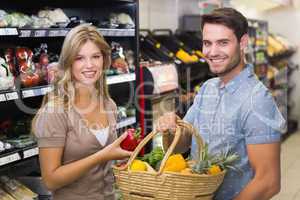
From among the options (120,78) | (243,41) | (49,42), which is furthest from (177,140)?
(49,42)

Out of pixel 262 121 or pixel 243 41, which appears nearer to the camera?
pixel 262 121

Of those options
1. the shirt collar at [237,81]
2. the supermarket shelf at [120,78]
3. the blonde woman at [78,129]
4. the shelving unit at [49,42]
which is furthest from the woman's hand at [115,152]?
the supermarket shelf at [120,78]

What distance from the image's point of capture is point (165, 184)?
1.50 metres

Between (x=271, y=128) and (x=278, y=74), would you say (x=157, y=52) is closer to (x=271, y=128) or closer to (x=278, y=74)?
(x=271, y=128)

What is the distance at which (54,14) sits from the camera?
11.2 ft

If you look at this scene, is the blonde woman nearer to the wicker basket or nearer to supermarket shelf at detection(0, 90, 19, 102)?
the wicker basket

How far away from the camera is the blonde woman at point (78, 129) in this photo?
1.93 metres

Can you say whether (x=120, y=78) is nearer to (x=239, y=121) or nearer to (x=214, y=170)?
(x=239, y=121)

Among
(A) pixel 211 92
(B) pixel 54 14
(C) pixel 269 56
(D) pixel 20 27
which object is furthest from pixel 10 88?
(C) pixel 269 56

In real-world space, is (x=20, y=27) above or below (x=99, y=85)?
above

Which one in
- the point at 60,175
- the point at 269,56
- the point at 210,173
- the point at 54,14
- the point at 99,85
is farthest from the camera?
the point at 269,56

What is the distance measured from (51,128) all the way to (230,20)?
90 cm

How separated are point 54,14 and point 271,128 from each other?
88.4 inches

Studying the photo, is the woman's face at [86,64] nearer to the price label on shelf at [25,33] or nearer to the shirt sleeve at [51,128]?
the shirt sleeve at [51,128]
